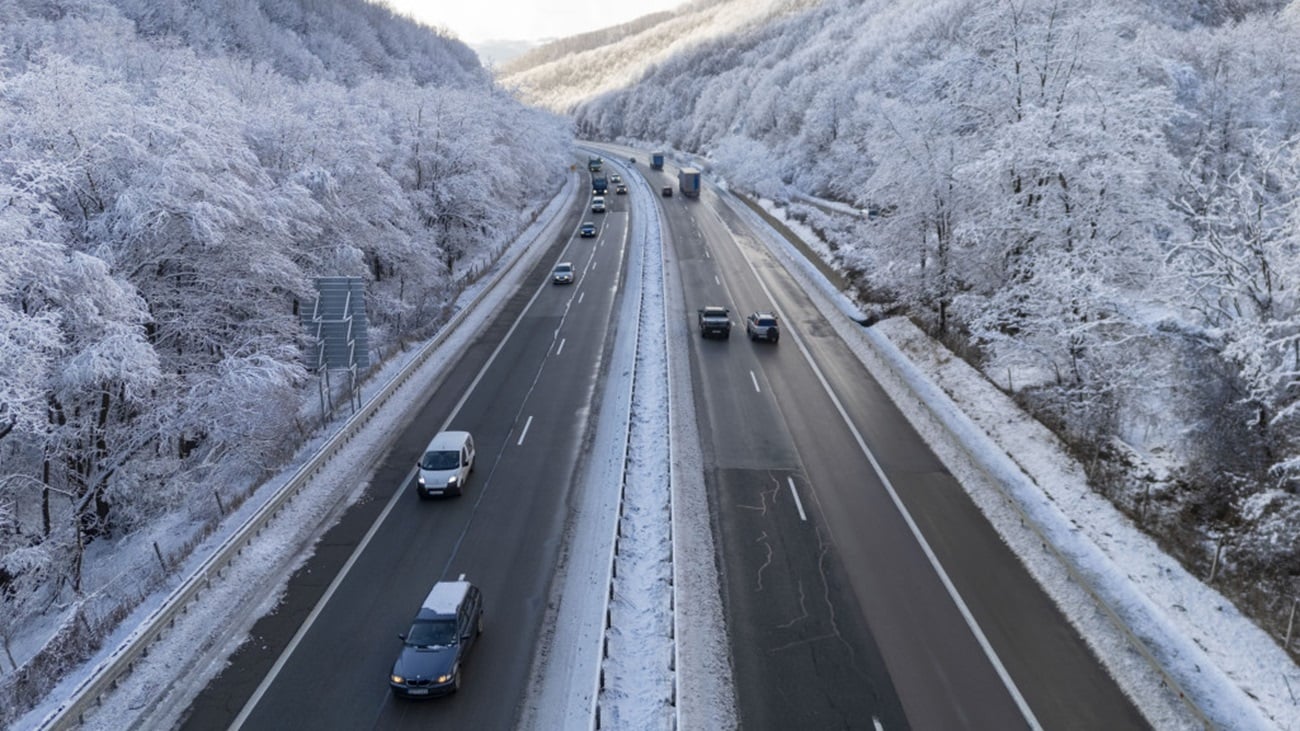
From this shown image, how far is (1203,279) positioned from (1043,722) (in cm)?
1246

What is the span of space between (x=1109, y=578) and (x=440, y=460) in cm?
1694

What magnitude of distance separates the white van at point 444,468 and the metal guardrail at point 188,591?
341cm

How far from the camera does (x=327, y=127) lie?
38.4m

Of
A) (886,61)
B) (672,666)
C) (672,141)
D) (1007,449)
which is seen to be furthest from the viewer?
(672,141)

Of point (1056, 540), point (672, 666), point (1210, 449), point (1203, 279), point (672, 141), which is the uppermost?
point (672, 141)

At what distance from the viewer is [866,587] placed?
16.3 meters

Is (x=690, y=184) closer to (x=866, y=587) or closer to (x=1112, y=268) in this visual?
(x=1112, y=268)

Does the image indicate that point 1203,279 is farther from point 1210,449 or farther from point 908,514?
point 908,514

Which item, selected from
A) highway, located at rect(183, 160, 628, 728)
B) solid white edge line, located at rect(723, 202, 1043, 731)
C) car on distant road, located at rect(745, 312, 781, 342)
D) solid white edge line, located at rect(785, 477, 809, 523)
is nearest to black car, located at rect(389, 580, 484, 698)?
highway, located at rect(183, 160, 628, 728)

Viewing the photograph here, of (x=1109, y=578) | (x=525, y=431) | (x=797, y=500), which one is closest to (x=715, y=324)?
(x=525, y=431)

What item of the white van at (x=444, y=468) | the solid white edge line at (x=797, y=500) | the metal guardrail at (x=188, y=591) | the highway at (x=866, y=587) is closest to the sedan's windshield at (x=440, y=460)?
the white van at (x=444, y=468)

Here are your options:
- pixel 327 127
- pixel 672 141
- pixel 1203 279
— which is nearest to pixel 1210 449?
pixel 1203 279

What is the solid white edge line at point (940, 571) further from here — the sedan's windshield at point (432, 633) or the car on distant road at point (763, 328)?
the sedan's windshield at point (432, 633)

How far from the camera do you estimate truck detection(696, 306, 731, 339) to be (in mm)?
35312
